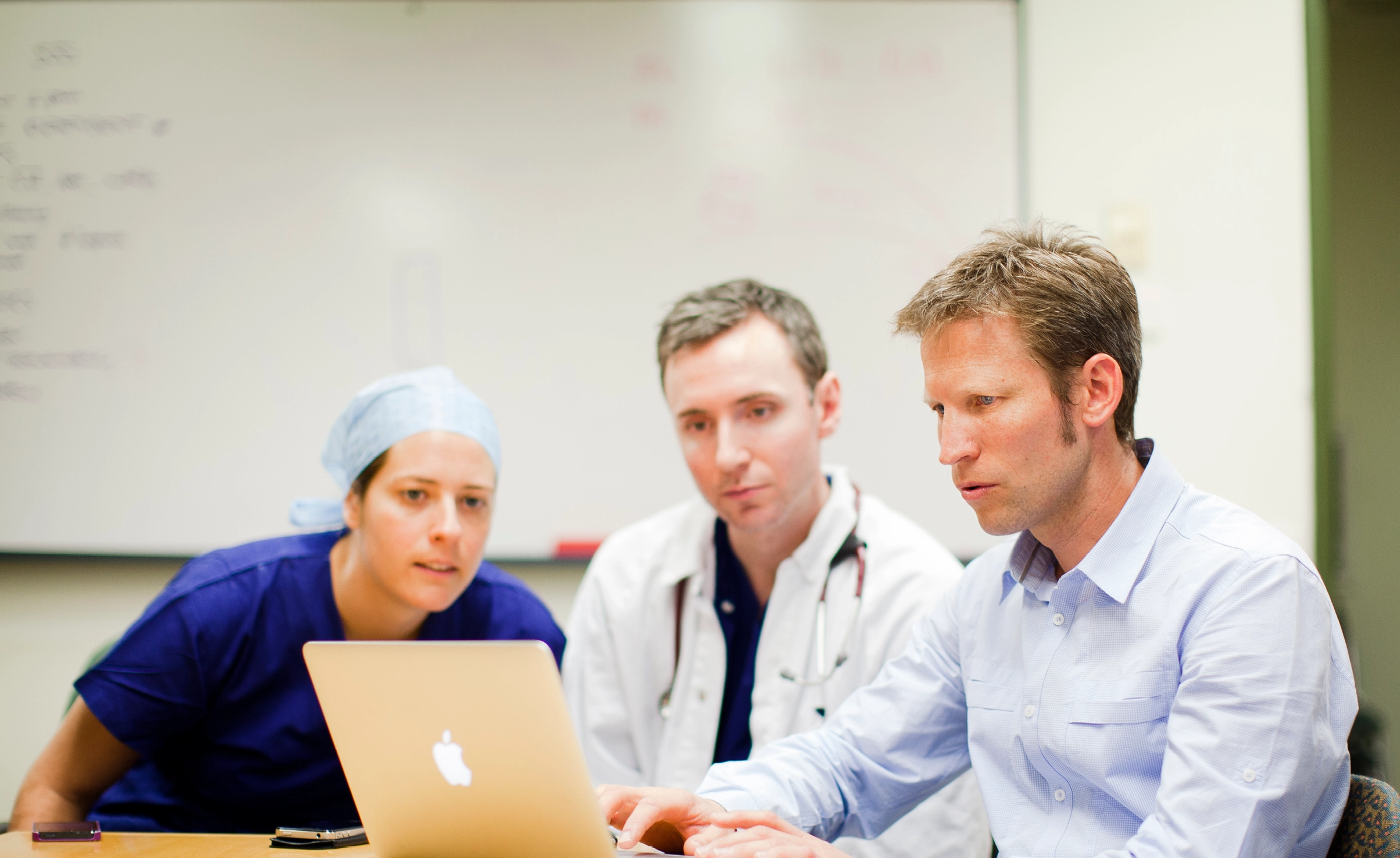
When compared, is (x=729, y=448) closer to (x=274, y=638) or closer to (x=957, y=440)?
(x=957, y=440)

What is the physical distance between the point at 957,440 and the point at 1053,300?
0.20 metres

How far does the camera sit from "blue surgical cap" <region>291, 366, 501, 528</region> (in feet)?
5.37

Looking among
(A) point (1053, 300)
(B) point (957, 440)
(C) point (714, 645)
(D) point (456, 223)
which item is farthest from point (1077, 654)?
(D) point (456, 223)

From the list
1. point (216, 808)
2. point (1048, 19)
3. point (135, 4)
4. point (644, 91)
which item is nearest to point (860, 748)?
point (216, 808)

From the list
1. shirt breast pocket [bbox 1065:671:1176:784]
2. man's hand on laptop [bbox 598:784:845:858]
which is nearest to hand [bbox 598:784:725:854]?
man's hand on laptop [bbox 598:784:845:858]

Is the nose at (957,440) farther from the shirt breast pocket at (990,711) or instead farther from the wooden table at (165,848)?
the wooden table at (165,848)

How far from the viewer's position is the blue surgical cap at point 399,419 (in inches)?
64.4

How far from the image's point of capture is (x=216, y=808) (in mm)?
1625

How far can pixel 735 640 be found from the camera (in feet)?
5.87

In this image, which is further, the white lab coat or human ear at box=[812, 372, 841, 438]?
human ear at box=[812, 372, 841, 438]

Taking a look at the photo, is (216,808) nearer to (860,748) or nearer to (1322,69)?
(860,748)

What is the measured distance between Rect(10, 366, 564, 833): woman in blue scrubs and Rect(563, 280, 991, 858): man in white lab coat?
22cm

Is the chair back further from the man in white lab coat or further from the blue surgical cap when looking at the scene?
the blue surgical cap

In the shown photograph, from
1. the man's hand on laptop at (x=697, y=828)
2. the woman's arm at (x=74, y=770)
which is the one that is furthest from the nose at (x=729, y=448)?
the woman's arm at (x=74, y=770)
